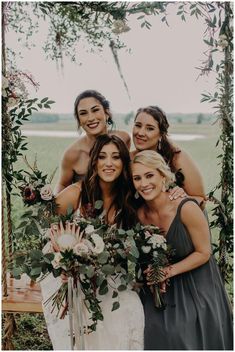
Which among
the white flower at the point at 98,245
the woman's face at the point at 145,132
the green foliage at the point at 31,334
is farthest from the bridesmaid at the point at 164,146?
the green foliage at the point at 31,334

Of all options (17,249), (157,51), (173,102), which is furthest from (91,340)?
(157,51)

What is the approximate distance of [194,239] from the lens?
2539 mm

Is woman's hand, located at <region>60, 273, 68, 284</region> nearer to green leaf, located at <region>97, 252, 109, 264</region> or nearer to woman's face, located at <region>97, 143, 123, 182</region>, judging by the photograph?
green leaf, located at <region>97, 252, 109, 264</region>

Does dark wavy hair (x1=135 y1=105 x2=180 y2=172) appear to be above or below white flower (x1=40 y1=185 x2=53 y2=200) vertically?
above

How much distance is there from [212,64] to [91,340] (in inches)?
56.8

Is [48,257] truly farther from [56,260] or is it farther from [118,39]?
[118,39]

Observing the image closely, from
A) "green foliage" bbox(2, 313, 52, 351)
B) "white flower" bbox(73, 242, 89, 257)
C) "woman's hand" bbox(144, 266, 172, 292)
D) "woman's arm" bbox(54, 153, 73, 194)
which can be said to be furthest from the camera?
"green foliage" bbox(2, 313, 52, 351)

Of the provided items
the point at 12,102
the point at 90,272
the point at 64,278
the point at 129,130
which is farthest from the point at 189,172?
the point at 12,102

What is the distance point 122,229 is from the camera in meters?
2.56

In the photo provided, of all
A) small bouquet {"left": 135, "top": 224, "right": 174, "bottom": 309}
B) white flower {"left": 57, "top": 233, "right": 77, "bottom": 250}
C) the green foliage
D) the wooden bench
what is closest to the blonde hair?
small bouquet {"left": 135, "top": 224, "right": 174, "bottom": 309}

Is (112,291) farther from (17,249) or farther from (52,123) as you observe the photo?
(52,123)

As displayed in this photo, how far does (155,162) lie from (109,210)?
32 cm

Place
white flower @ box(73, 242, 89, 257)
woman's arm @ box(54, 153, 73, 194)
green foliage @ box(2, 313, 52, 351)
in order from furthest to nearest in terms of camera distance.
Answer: green foliage @ box(2, 313, 52, 351), woman's arm @ box(54, 153, 73, 194), white flower @ box(73, 242, 89, 257)

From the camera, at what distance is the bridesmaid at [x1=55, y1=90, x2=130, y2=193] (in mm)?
2568
